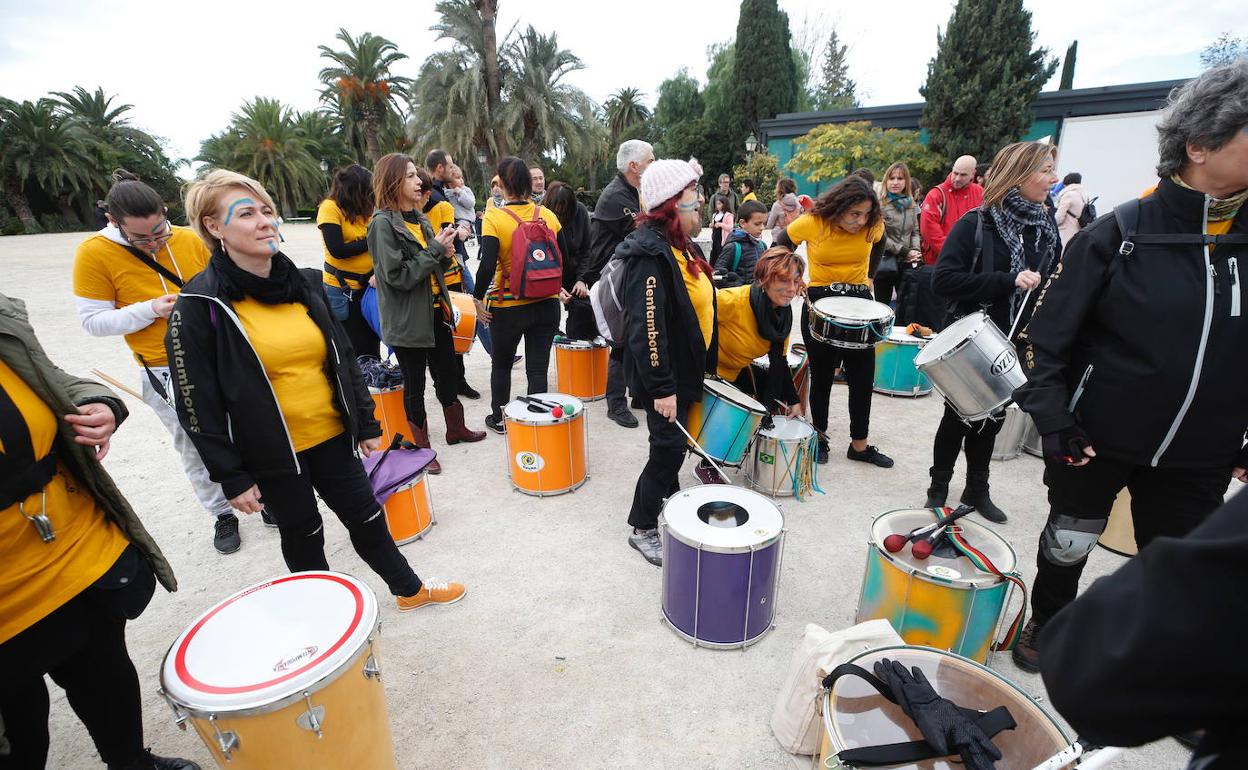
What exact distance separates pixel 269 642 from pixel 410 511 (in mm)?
1840

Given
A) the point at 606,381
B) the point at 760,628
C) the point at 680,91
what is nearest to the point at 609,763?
the point at 760,628

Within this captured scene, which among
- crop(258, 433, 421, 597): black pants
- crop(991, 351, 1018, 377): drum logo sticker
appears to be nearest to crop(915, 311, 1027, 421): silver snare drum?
crop(991, 351, 1018, 377): drum logo sticker

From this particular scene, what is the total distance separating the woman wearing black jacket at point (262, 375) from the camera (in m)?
1.99

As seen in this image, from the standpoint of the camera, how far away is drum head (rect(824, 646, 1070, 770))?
1.59 meters

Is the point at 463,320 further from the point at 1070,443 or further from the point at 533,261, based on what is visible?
the point at 1070,443

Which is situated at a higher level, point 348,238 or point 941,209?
point 941,209

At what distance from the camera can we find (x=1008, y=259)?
3.22 metres

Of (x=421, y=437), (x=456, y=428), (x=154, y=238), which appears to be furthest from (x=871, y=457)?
(x=154, y=238)

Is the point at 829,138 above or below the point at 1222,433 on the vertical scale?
above

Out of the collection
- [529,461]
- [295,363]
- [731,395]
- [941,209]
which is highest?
[941,209]

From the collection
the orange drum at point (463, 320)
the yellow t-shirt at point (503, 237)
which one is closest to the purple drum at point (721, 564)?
the yellow t-shirt at point (503, 237)

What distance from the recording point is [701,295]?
3035mm

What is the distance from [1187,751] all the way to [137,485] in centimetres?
616

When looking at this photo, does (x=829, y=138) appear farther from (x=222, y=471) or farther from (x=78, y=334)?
(x=222, y=471)
